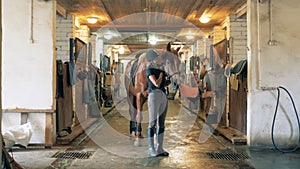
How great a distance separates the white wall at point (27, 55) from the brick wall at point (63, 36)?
193 centimetres

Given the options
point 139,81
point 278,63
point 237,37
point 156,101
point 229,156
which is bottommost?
point 229,156

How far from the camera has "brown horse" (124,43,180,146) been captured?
180 inches

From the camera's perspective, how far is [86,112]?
822 centimetres

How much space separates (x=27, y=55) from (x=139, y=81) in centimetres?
166

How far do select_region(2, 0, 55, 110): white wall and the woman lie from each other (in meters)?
1.56

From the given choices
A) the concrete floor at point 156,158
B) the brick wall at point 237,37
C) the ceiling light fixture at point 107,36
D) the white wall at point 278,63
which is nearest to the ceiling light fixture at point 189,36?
the ceiling light fixture at point 107,36

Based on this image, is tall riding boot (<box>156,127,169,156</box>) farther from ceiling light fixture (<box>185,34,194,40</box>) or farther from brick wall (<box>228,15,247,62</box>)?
ceiling light fixture (<box>185,34,194,40</box>)

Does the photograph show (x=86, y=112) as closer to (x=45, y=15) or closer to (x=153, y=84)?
(x=45, y=15)

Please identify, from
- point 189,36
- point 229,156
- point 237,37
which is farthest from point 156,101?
point 189,36

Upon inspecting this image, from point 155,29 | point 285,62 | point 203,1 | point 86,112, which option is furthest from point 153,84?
point 155,29

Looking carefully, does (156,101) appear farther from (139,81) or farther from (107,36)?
(107,36)

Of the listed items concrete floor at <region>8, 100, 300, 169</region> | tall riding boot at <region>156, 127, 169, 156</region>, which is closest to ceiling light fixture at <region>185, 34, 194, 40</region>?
Answer: concrete floor at <region>8, 100, 300, 169</region>

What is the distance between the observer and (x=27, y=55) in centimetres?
510

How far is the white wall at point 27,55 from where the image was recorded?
5.07 metres
